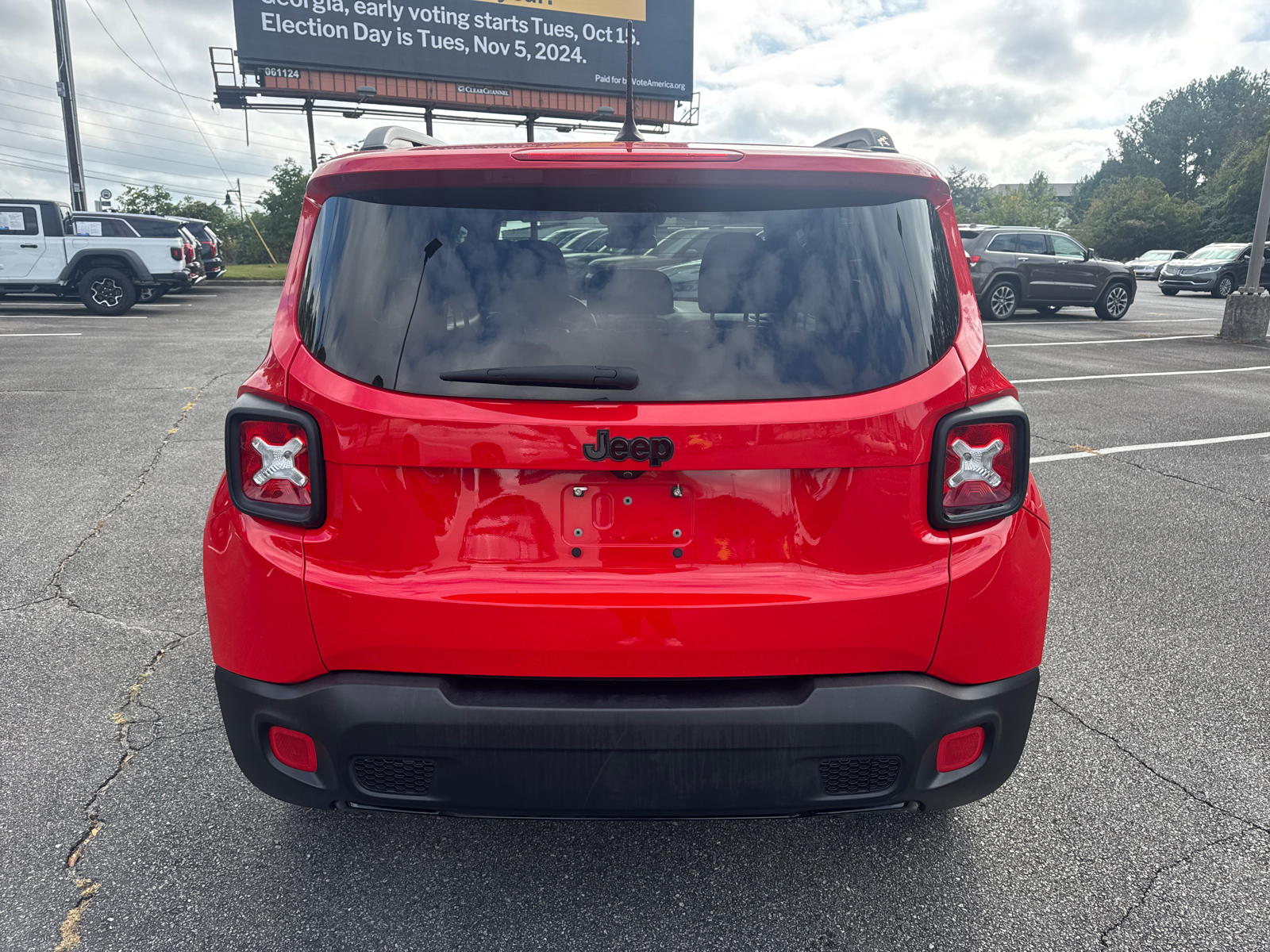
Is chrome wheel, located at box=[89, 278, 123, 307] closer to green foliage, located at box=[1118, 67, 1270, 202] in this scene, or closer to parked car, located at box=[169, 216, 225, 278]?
parked car, located at box=[169, 216, 225, 278]

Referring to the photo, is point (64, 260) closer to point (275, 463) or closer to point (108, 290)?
point (108, 290)

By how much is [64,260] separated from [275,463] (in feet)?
59.1

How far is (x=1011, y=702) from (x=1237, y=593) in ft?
9.89

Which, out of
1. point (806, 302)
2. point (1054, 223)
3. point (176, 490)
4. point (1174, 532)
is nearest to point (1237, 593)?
point (1174, 532)

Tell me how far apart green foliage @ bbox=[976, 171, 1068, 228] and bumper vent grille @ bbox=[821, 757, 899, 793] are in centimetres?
9245

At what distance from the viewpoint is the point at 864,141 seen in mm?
2494

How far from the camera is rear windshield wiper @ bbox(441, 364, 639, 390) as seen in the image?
6.04 ft

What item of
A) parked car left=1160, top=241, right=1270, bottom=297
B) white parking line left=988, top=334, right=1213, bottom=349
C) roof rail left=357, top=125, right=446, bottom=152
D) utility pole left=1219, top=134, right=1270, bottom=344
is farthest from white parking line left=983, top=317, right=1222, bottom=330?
roof rail left=357, top=125, right=446, bottom=152

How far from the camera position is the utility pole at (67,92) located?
2245 centimetres

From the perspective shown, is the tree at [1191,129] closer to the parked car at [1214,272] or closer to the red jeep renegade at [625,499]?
the parked car at [1214,272]

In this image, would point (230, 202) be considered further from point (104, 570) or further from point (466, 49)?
point (104, 570)

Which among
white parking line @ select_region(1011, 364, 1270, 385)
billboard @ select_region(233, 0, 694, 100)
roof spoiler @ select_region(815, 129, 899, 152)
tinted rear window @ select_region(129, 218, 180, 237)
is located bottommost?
white parking line @ select_region(1011, 364, 1270, 385)

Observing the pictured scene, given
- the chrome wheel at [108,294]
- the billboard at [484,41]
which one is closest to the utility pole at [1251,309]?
the chrome wheel at [108,294]

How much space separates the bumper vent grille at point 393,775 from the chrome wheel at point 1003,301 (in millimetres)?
17565
